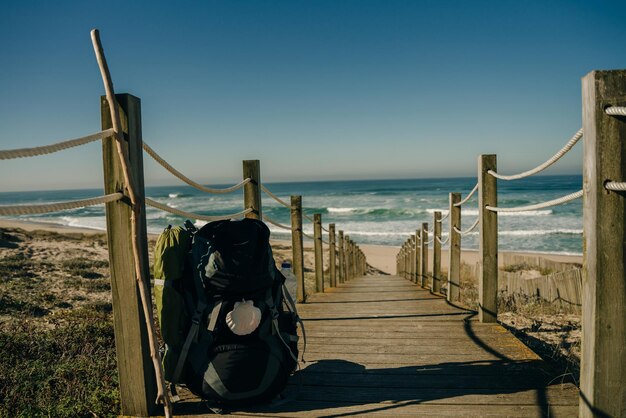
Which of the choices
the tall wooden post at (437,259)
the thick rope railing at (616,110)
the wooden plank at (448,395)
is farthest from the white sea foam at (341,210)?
the thick rope railing at (616,110)

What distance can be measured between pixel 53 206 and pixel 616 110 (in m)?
2.36

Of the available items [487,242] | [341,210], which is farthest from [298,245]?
[341,210]

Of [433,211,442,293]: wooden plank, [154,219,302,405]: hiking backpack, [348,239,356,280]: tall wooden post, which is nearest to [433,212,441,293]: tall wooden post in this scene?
[433,211,442,293]: wooden plank

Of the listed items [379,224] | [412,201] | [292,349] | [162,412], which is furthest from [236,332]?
[412,201]

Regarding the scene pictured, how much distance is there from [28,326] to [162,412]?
2.80 metres

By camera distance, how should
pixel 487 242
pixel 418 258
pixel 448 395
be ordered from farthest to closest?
1. pixel 418 258
2. pixel 487 242
3. pixel 448 395

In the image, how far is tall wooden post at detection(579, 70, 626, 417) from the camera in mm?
1781

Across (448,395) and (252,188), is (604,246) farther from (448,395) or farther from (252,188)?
(252,188)

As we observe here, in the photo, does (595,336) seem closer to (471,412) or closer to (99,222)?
(471,412)

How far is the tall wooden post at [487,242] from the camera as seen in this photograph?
3.66 meters

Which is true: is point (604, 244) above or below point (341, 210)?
above

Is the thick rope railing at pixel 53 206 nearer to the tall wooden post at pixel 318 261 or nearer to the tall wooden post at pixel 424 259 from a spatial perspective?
the tall wooden post at pixel 318 261

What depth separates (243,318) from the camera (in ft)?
7.24

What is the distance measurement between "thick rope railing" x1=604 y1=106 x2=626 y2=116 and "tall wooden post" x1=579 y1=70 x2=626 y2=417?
2 centimetres
